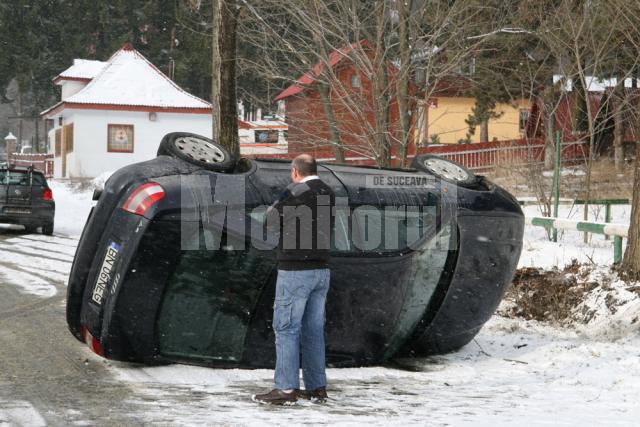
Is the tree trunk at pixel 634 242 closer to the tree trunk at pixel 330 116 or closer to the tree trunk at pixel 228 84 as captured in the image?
the tree trunk at pixel 228 84

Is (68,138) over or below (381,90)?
over

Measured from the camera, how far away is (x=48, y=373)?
6.29m

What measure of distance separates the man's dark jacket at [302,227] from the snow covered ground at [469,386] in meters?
0.94

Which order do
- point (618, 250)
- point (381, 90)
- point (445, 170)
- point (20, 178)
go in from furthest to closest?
point (20, 178) < point (381, 90) < point (618, 250) < point (445, 170)

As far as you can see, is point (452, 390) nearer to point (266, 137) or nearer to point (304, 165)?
point (304, 165)

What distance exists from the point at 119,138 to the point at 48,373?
40215 millimetres

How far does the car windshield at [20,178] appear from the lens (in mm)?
19562

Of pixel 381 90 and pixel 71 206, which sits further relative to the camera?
pixel 71 206

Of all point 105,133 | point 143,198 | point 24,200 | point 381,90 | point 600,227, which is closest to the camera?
point 143,198

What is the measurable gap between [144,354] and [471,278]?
264cm

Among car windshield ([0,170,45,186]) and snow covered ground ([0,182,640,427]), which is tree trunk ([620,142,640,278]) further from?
car windshield ([0,170,45,186])

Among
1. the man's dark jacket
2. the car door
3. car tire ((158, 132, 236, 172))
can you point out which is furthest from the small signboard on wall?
the man's dark jacket

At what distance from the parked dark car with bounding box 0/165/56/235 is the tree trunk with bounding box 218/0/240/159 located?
7.45m

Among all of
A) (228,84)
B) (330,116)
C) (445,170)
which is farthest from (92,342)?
(330,116)
